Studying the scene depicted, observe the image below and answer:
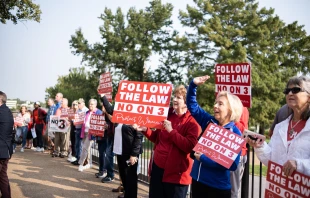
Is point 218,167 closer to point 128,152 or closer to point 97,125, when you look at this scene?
point 128,152

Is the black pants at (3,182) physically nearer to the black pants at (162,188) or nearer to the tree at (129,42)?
the black pants at (162,188)

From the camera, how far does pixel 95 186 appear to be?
291 inches

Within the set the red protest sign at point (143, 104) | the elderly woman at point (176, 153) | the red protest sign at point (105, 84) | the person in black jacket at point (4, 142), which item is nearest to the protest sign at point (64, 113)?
the red protest sign at point (105, 84)

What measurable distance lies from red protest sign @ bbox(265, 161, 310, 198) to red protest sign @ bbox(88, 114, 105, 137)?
18.1ft

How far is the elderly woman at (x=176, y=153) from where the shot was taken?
3923 millimetres

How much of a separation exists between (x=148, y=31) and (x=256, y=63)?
20810 millimetres

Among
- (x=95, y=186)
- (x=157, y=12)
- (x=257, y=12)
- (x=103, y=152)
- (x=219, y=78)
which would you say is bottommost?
(x=95, y=186)

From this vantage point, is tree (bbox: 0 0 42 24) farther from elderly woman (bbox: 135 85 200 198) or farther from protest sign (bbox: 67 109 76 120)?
elderly woman (bbox: 135 85 200 198)

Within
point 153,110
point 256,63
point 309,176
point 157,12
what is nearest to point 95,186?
point 153,110

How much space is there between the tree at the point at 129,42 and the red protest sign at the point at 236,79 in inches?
1535

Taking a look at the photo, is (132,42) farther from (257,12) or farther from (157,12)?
(257,12)

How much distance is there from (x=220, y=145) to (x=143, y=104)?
152cm

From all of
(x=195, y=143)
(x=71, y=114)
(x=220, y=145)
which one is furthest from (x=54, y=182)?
(x=220, y=145)

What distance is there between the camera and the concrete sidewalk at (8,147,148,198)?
264 inches
